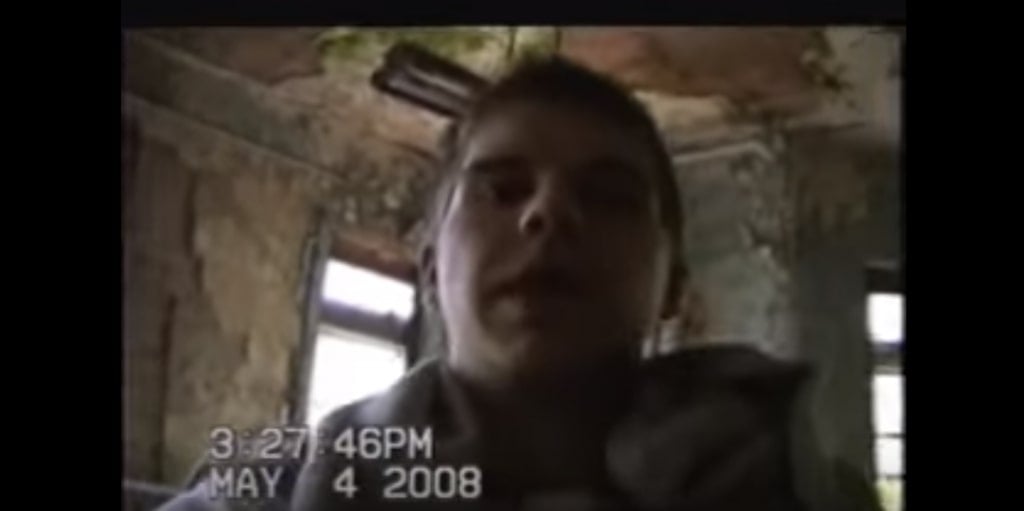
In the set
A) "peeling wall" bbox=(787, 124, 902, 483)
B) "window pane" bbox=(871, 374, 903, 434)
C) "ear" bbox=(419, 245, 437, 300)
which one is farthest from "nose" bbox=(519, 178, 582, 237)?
"window pane" bbox=(871, 374, 903, 434)

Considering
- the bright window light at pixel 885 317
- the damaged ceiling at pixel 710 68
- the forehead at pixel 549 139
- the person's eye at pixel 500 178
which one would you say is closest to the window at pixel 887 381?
the bright window light at pixel 885 317

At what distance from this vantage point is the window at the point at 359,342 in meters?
2.33

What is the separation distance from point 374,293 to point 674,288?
0.34 meters

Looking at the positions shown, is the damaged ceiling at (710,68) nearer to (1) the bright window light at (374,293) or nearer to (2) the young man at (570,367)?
(2) the young man at (570,367)

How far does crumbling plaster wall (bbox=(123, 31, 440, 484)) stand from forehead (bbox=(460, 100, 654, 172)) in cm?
7

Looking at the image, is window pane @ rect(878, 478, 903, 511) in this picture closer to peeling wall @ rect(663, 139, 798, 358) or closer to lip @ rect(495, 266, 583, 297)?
peeling wall @ rect(663, 139, 798, 358)

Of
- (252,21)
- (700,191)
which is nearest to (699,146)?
(700,191)

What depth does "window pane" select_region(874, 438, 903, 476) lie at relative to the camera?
2318 millimetres

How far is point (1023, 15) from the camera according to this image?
242cm

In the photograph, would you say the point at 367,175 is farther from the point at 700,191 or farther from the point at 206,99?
the point at 700,191

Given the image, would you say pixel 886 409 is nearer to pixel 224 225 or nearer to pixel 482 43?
pixel 482 43

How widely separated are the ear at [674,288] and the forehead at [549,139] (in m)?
0.12

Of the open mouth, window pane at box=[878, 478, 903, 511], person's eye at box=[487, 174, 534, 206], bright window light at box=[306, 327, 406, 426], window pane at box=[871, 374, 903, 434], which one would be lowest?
window pane at box=[878, 478, 903, 511]
